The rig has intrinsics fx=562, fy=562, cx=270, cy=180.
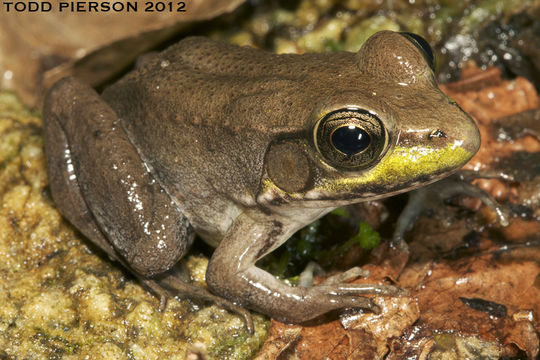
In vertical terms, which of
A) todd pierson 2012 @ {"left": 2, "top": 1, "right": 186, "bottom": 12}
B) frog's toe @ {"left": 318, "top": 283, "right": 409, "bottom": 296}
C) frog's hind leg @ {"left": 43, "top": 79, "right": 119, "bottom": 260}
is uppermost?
todd pierson 2012 @ {"left": 2, "top": 1, "right": 186, "bottom": 12}

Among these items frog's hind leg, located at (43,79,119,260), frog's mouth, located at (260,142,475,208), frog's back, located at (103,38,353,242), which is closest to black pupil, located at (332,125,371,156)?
frog's mouth, located at (260,142,475,208)

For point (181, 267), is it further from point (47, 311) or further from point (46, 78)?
point (46, 78)

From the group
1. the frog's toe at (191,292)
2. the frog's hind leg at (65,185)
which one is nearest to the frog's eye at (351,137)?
the frog's toe at (191,292)

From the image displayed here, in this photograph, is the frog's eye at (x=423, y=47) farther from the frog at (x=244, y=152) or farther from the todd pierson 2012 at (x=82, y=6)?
the todd pierson 2012 at (x=82, y=6)

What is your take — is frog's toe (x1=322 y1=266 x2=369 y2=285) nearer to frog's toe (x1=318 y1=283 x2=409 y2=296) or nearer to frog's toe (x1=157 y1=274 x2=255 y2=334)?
frog's toe (x1=318 y1=283 x2=409 y2=296)

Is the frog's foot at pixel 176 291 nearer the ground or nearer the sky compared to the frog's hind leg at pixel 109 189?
nearer the ground

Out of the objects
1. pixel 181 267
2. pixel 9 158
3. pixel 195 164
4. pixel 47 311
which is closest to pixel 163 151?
pixel 195 164
